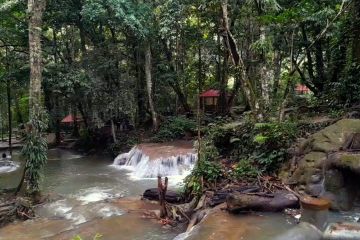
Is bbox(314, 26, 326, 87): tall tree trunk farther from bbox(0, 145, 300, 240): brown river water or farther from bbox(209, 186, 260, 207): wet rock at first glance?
bbox(209, 186, 260, 207): wet rock

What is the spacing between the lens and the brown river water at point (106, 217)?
6453mm

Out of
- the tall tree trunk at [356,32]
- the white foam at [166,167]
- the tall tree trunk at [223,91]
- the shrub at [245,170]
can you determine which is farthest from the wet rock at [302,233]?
the tall tree trunk at [223,91]

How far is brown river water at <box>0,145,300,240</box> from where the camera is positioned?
645 centimetres

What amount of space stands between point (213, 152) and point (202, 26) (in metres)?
10.5

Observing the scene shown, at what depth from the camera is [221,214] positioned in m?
7.09

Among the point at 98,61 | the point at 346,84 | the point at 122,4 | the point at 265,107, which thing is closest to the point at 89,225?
the point at 265,107

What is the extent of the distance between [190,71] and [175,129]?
203 inches

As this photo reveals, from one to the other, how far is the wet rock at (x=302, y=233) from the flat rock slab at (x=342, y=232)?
0.18 m

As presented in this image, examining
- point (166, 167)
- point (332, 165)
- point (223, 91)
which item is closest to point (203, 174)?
point (332, 165)

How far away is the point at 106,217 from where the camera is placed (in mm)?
8820

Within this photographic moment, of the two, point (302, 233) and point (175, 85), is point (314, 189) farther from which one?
point (175, 85)

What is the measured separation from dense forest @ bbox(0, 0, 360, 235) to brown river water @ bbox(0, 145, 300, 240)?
1.37 m

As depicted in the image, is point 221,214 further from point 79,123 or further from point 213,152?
point 79,123

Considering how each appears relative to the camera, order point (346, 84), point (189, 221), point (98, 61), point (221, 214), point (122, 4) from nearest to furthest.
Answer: point (221, 214) → point (189, 221) → point (346, 84) → point (122, 4) → point (98, 61)
